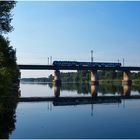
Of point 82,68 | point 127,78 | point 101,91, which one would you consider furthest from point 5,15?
point 127,78

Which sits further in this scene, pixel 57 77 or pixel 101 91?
pixel 57 77

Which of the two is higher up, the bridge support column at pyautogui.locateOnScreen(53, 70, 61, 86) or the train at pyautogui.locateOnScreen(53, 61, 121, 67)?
the train at pyautogui.locateOnScreen(53, 61, 121, 67)

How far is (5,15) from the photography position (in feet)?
116

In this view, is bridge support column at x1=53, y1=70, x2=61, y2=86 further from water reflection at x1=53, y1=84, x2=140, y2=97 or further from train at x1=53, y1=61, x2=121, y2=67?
water reflection at x1=53, y1=84, x2=140, y2=97

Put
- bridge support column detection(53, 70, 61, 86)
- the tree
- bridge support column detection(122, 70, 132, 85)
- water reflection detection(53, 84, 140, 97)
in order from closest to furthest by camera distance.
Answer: the tree < water reflection detection(53, 84, 140, 97) < bridge support column detection(53, 70, 61, 86) < bridge support column detection(122, 70, 132, 85)

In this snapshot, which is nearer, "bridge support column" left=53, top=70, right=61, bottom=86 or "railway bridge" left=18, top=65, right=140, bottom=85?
"railway bridge" left=18, top=65, right=140, bottom=85

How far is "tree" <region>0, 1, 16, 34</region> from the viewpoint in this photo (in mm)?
35000

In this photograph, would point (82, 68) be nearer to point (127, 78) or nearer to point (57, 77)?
point (57, 77)

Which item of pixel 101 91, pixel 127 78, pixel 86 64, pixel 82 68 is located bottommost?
pixel 101 91

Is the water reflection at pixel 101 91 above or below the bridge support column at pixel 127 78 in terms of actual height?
below

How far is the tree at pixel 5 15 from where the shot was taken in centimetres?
3500

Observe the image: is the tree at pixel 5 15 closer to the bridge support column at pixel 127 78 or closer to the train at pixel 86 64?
the train at pixel 86 64

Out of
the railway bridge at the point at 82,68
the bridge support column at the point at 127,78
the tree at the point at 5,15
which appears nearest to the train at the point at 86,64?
the railway bridge at the point at 82,68

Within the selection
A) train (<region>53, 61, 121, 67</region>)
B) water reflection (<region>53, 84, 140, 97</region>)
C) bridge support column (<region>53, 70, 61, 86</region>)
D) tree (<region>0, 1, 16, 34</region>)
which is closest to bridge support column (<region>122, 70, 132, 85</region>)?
train (<region>53, 61, 121, 67</region>)
